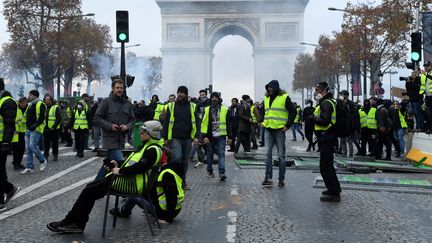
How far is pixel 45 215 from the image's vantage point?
8.50 m

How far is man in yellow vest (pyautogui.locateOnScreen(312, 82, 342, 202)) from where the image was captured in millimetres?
9625

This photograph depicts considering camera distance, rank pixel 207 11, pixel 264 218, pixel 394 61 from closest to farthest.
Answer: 1. pixel 264 218
2. pixel 394 61
3. pixel 207 11

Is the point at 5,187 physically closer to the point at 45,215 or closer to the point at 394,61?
the point at 45,215

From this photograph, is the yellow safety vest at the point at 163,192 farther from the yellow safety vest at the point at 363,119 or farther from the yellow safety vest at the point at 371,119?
the yellow safety vest at the point at 363,119

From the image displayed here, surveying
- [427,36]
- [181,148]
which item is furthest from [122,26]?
[427,36]

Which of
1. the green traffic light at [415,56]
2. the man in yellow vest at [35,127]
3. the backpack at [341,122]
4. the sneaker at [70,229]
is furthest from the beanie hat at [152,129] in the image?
the green traffic light at [415,56]

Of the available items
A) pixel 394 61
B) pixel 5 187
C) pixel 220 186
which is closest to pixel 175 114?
pixel 220 186

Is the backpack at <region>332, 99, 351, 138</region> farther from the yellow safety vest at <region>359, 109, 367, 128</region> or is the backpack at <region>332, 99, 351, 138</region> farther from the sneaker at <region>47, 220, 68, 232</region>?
the yellow safety vest at <region>359, 109, 367, 128</region>

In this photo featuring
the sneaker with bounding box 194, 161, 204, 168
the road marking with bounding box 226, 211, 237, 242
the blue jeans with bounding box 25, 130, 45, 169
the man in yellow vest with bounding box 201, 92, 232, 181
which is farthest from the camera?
the sneaker with bounding box 194, 161, 204, 168

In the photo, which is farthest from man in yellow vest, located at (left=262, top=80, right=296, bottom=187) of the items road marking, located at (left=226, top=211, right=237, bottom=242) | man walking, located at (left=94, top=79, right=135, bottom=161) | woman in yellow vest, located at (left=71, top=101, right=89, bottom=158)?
woman in yellow vest, located at (left=71, top=101, right=89, bottom=158)

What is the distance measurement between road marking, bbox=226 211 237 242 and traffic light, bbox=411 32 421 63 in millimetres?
11408

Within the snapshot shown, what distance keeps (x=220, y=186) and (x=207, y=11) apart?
56.3 m

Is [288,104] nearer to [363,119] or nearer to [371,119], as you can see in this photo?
[371,119]

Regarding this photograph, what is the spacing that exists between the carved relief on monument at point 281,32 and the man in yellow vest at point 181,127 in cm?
5526
